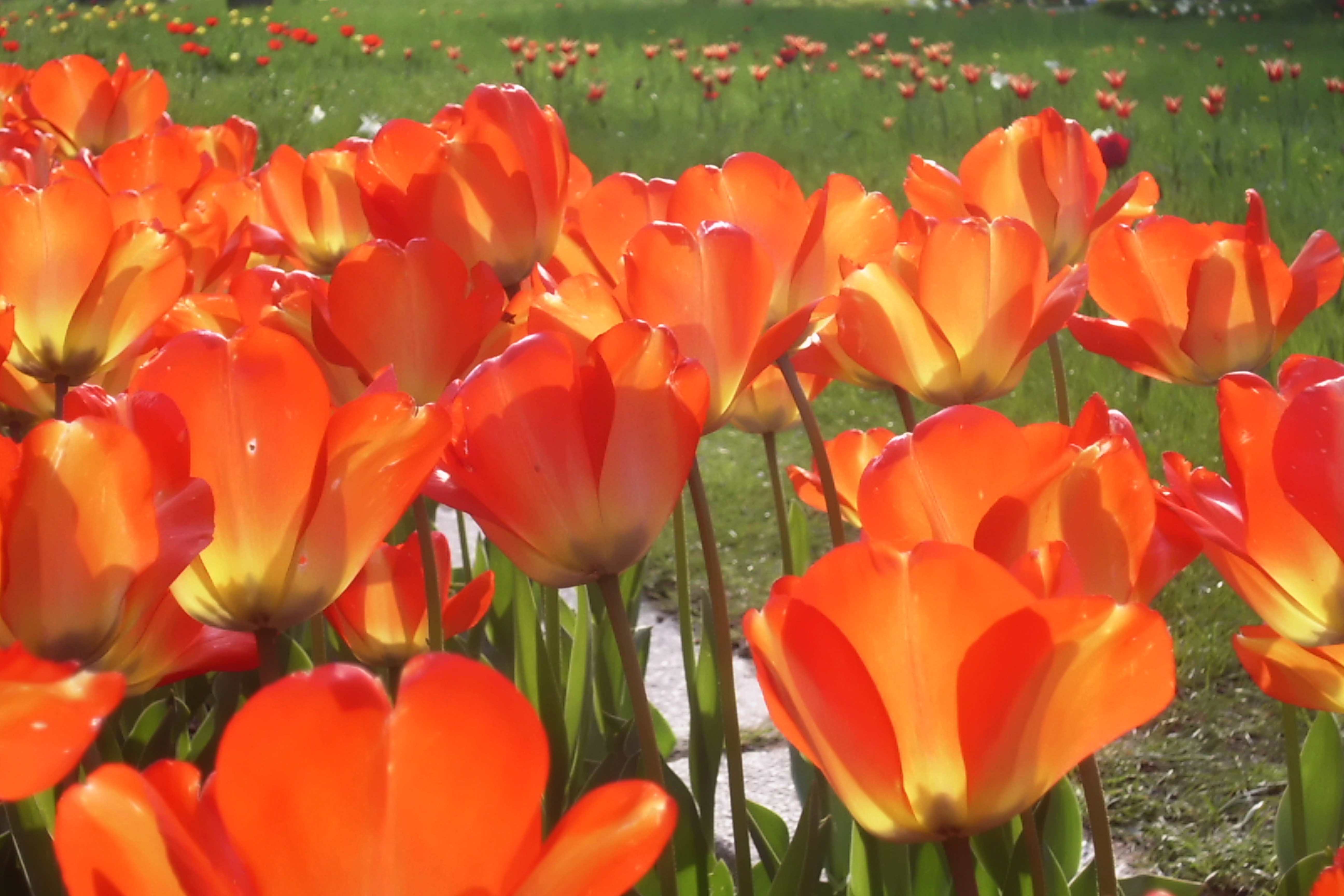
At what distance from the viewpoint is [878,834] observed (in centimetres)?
65

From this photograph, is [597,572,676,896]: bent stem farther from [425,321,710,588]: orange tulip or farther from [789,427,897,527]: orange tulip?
[789,427,897,527]: orange tulip

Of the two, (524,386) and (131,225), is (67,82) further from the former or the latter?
(524,386)

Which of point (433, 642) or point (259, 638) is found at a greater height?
point (259, 638)

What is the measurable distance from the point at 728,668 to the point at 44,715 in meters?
0.56

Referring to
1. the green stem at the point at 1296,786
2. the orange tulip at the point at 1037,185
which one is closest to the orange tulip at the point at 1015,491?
the green stem at the point at 1296,786

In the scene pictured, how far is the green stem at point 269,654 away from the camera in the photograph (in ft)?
2.71

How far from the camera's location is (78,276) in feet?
4.13

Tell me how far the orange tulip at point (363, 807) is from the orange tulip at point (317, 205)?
1332 mm


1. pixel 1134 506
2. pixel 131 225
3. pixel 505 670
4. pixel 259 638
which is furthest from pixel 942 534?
pixel 505 670

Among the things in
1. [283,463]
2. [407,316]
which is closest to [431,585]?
[407,316]

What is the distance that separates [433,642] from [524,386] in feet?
1.26

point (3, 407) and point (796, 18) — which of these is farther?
point (796, 18)

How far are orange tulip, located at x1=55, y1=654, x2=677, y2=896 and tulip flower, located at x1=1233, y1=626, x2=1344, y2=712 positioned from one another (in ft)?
1.60

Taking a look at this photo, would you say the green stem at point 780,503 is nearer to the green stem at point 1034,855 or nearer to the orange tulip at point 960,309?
the orange tulip at point 960,309
